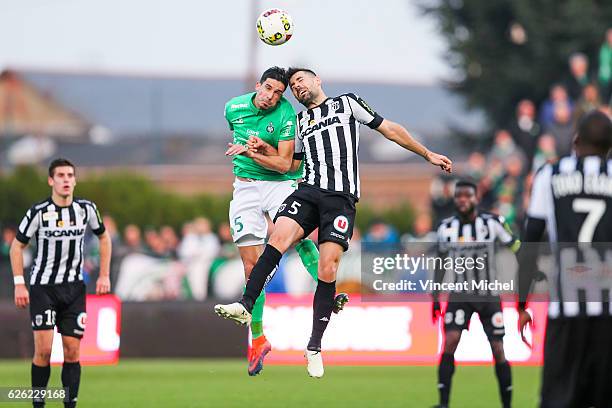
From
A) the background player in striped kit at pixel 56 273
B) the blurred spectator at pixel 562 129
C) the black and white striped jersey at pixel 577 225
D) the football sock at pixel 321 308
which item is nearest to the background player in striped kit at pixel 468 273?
the football sock at pixel 321 308

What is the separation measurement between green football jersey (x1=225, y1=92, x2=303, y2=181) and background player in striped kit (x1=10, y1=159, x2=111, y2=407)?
1.60 meters

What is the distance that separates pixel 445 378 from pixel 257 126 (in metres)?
3.31

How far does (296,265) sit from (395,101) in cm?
5514

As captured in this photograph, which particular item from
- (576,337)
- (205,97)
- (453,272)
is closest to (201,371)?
(453,272)

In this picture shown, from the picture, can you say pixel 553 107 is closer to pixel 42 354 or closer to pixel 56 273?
pixel 56 273

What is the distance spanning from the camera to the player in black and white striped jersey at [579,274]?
8266 millimetres

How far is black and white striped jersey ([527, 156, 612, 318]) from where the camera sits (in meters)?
8.30

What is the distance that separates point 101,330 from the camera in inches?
789

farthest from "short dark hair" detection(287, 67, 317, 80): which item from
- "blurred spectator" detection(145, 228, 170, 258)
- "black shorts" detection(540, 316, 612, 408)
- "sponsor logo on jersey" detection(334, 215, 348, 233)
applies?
"blurred spectator" detection(145, 228, 170, 258)

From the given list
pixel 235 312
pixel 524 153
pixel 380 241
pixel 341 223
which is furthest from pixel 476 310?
pixel 524 153

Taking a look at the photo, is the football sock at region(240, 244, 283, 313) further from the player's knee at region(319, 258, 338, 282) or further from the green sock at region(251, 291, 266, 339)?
the green sock at region(251, 291, 266, 339)

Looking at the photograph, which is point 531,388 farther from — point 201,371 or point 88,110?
point 88,110

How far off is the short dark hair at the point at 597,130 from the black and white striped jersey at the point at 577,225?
10 centimetres

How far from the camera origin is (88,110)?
7750 centimetres
